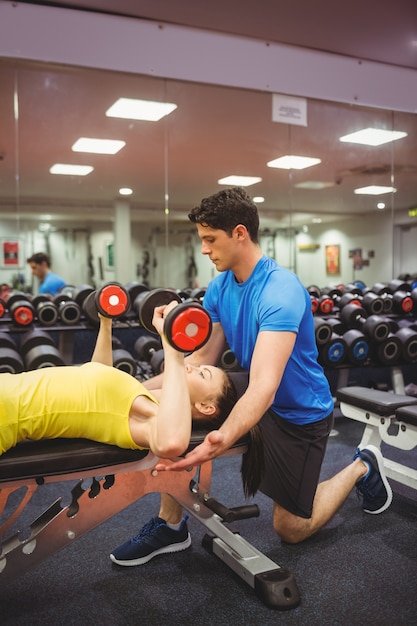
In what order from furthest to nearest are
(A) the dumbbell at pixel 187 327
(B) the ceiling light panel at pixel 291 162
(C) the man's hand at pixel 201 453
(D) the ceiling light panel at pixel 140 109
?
(B) the ceiling light panel at pixel 291 162 → (D) the ceiling light panel at pixel 140 109 → (C) the man's hand at pixel 201 453 → (A) the dumbbell at pixel 187 327

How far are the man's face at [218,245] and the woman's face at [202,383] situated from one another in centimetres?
38

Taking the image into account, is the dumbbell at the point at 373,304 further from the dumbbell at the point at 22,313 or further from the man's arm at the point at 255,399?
the man's arm at the point at 255,399

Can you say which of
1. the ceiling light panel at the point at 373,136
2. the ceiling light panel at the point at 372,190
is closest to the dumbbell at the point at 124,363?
the ceiling light panel at the point at 373,136

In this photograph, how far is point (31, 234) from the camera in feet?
15.5

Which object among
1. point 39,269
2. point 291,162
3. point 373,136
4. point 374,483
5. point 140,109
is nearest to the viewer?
point 374,483

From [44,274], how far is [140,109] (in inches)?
65.7

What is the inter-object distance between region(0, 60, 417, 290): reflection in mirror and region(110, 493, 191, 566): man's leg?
338cm

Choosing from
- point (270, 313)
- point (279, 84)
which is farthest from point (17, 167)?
point (270, 313)

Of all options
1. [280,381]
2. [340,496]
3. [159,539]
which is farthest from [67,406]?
[340,496]

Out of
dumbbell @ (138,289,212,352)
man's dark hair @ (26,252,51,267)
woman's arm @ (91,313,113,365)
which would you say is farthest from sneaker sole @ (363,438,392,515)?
man's dark hair @ (26,252,51,267)

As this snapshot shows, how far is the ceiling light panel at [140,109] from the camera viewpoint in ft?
15.2

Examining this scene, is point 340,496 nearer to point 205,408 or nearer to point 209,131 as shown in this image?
point 205,408

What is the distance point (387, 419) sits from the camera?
2.23 metres

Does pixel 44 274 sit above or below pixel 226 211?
below
